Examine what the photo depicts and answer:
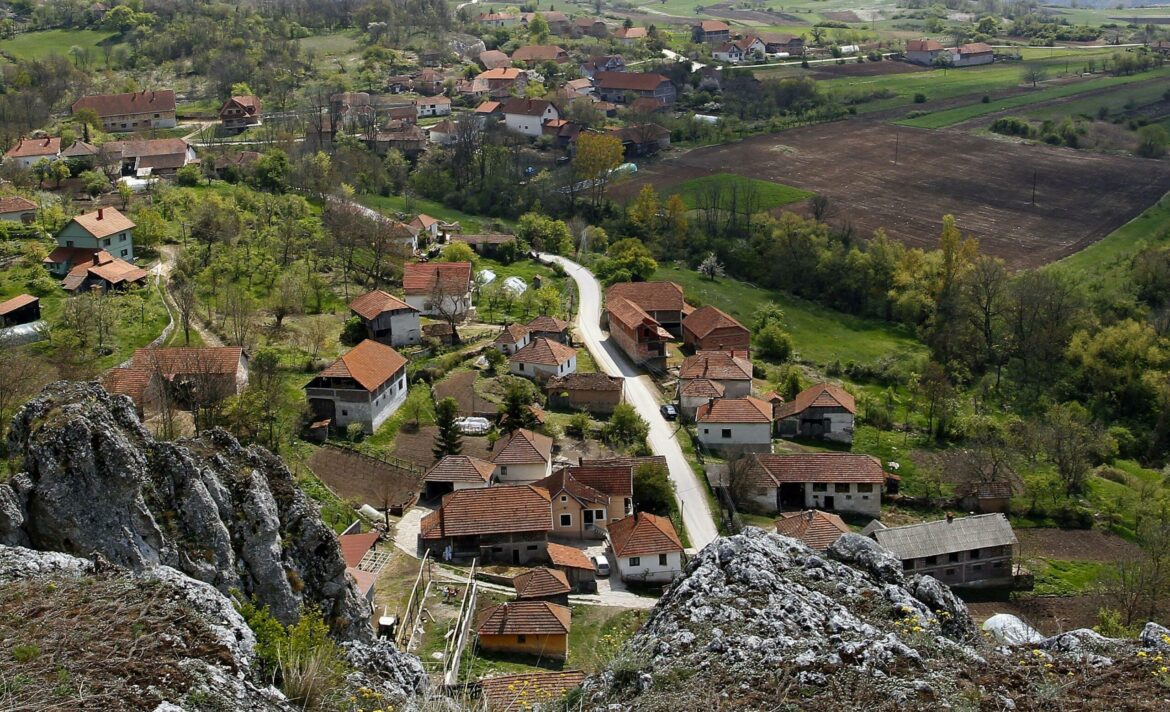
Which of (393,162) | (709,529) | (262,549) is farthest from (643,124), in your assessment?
(262,549)

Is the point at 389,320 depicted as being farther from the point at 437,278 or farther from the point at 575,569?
the point at 575,569

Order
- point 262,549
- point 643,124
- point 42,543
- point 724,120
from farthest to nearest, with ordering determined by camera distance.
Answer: point 724,120 → point 643,124 → point 262,549 → point 42,543

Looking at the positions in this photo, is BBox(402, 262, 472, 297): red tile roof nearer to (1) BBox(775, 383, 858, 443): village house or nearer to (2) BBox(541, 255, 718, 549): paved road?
(2) BBox(541, 255, 718, 549): paved road

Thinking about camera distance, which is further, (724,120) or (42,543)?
(724,120)

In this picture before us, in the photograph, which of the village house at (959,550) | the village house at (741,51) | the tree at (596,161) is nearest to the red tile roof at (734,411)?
the village house at (959,550)

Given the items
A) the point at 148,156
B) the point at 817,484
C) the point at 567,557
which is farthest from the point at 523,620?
the point at 148,156

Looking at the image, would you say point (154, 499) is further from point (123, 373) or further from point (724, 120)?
point (724, 120)
